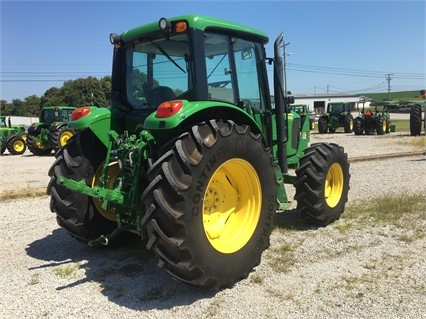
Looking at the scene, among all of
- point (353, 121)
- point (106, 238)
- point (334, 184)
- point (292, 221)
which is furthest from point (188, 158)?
point (353, 121)

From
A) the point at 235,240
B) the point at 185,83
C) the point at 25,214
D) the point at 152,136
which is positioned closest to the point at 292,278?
the point at 235,240

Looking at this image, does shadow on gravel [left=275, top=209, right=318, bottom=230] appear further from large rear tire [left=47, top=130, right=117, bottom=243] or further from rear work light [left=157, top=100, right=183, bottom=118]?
rear work light [left=157, top=100, right=183, bottom=118]

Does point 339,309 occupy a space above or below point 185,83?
below

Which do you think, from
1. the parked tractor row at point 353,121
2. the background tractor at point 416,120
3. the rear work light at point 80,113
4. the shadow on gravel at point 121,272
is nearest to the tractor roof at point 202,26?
the rear work light at point 80,113

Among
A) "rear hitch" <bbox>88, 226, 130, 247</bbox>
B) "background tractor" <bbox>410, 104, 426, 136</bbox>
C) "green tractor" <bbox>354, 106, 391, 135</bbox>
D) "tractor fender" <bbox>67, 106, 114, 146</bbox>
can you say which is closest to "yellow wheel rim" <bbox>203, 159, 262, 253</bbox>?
"rear hitch" <bbox>88, 226, 130, 247</bbox>

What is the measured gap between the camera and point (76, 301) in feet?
11.7

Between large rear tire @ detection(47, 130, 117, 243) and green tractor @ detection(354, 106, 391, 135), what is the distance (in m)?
22.6

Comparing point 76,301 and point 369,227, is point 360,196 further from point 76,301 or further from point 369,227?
point 76,301

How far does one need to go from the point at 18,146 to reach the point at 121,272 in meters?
18.7

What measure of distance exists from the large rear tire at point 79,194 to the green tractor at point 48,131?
1321 centimetres

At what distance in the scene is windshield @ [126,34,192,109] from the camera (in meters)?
4.21

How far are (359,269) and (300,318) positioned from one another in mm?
1224

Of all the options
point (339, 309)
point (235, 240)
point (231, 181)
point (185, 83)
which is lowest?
point (339, 309)

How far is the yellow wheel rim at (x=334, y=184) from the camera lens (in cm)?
582
